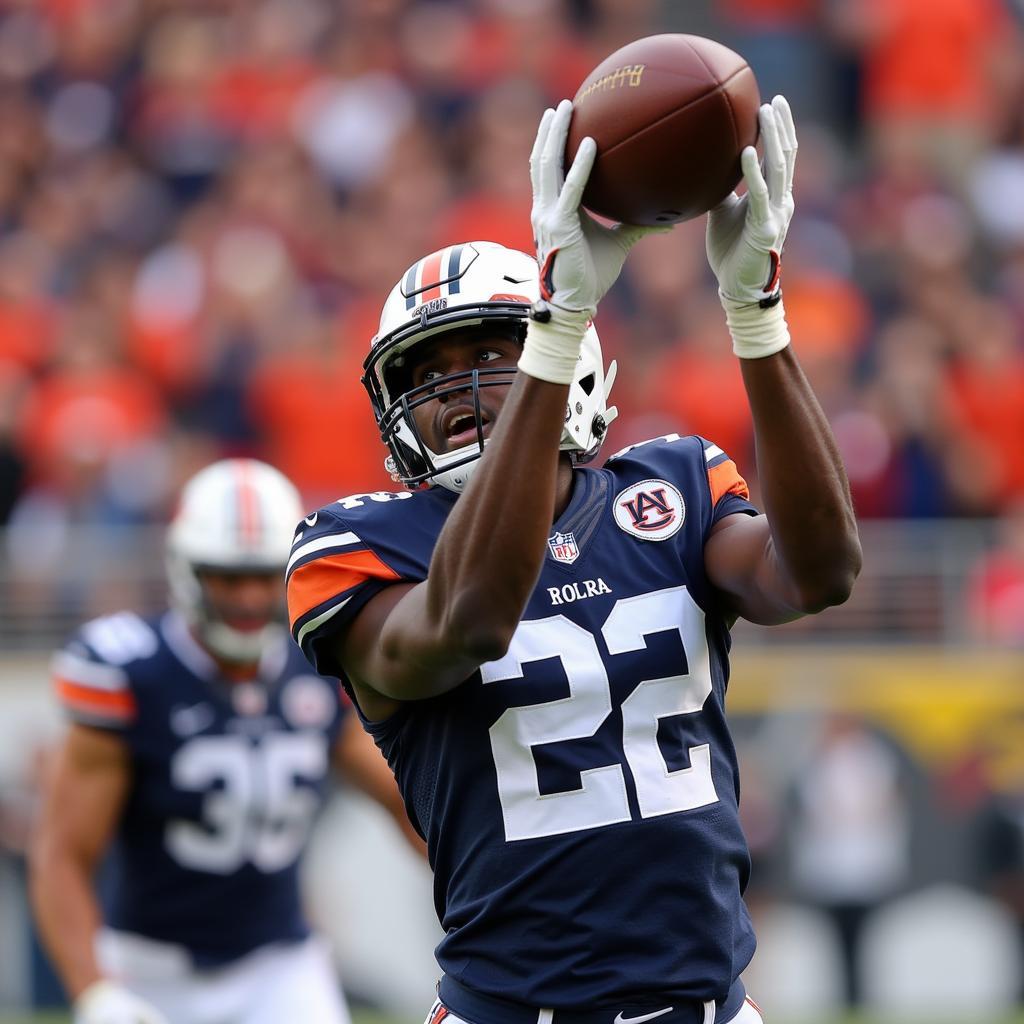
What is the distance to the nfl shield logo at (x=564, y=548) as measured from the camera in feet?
10.4

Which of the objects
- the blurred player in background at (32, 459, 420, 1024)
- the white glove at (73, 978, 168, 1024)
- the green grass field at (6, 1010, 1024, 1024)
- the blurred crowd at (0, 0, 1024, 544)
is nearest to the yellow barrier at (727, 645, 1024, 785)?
the blurred crowd at (0, 0, 1024, 544)

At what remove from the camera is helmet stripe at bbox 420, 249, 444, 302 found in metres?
3.31

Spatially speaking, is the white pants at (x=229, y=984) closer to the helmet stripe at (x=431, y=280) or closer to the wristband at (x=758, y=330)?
the helmet stripe at (x=431, y=280)

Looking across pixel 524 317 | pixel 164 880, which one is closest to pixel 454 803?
pixel 524 317

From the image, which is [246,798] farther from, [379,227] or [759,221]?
[379,227]

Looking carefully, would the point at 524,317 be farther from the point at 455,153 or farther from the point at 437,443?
the point at 455,153

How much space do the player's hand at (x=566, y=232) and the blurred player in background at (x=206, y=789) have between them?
2.53 metres

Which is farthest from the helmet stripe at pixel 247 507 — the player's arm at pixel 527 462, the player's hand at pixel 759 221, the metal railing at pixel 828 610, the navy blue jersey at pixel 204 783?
the metal railing at pixel 828 610

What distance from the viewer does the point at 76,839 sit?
520 cm

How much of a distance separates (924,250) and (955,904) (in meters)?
3.54

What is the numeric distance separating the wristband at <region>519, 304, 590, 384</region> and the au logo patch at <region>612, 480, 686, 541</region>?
43cm

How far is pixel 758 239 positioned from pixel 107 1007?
2.95 metres

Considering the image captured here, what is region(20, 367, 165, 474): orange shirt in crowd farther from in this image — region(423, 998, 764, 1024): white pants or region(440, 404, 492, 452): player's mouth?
region(423, 998, 764, 1024): white pants

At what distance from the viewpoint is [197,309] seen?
1017cm
